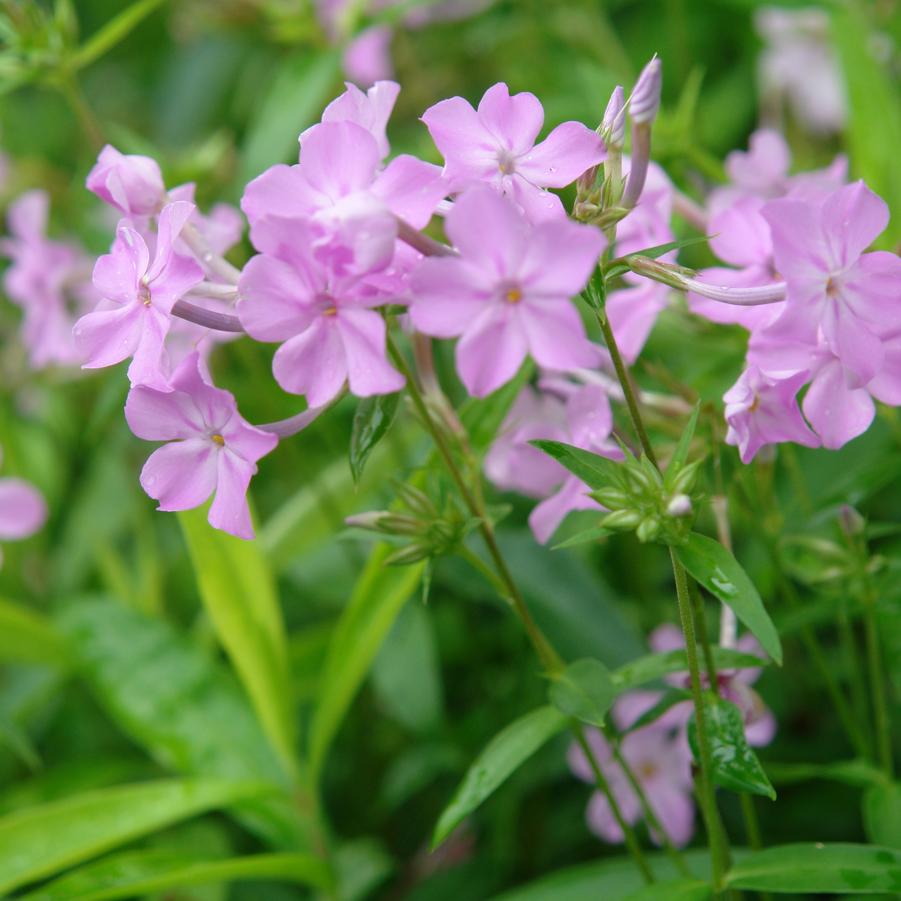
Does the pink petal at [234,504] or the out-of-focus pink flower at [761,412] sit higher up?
the pink petal at [234,504]

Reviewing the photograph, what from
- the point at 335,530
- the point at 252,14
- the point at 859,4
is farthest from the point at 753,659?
the point at 252,14

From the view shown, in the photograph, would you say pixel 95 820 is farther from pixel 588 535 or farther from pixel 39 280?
pixel 39 280

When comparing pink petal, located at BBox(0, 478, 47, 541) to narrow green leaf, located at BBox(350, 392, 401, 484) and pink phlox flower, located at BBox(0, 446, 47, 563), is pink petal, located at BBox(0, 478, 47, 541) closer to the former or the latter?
pink phlox flower, located at BBox(0, 446, 47, 563)

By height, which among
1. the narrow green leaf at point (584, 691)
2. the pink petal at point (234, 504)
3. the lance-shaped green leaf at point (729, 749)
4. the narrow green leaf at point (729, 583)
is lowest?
the lance-shaped green leaf at point (729, 749)

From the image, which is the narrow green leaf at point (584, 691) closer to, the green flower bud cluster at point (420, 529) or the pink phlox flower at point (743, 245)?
the green flower bud cluster at point (420, 529)

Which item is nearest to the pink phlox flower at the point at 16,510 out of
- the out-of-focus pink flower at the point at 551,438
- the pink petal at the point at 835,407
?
the out-of-focus pink flower at the point at 551,438

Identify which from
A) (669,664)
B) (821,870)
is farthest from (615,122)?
(821,870)

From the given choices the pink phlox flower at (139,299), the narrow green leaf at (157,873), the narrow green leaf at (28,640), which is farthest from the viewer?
the narrow green leaf at (28,640)
